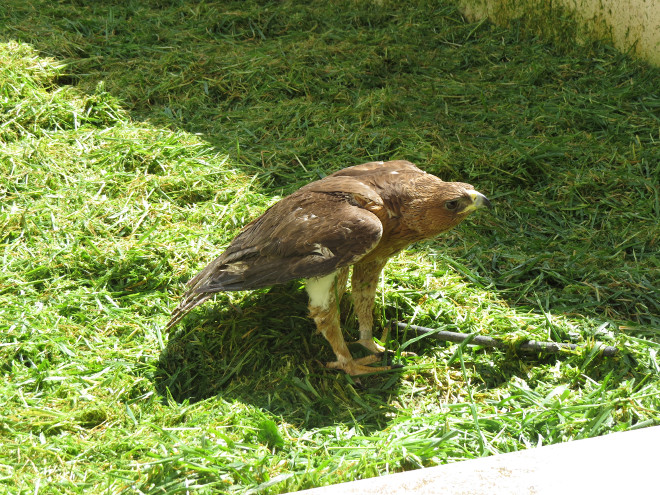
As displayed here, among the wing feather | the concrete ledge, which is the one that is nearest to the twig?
the wing feather

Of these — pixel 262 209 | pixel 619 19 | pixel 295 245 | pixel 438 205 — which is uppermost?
pixel 619 19

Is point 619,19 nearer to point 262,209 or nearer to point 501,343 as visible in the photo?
point 262,209

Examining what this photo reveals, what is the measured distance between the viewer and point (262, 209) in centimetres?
491

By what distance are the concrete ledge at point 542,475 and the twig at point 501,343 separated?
3.58ft

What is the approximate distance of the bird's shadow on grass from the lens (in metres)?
3.54

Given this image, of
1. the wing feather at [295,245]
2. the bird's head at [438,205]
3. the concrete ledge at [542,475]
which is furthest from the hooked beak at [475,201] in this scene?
the concrete ledge at [542,475]

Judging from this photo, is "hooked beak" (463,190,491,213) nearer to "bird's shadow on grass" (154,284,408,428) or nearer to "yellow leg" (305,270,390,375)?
"yellow leg" (305,270,390,375)

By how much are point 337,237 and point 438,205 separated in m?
0.59

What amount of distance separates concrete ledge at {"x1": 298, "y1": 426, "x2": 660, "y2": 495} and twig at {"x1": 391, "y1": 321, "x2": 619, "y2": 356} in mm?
1090

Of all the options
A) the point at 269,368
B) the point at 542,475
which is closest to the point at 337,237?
the point at 269,368

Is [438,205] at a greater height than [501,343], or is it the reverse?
[438,205]

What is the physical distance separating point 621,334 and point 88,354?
2.91 meters

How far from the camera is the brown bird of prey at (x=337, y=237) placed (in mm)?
3396

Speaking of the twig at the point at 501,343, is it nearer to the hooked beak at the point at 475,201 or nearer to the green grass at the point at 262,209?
the green grass at the point at 262,209
